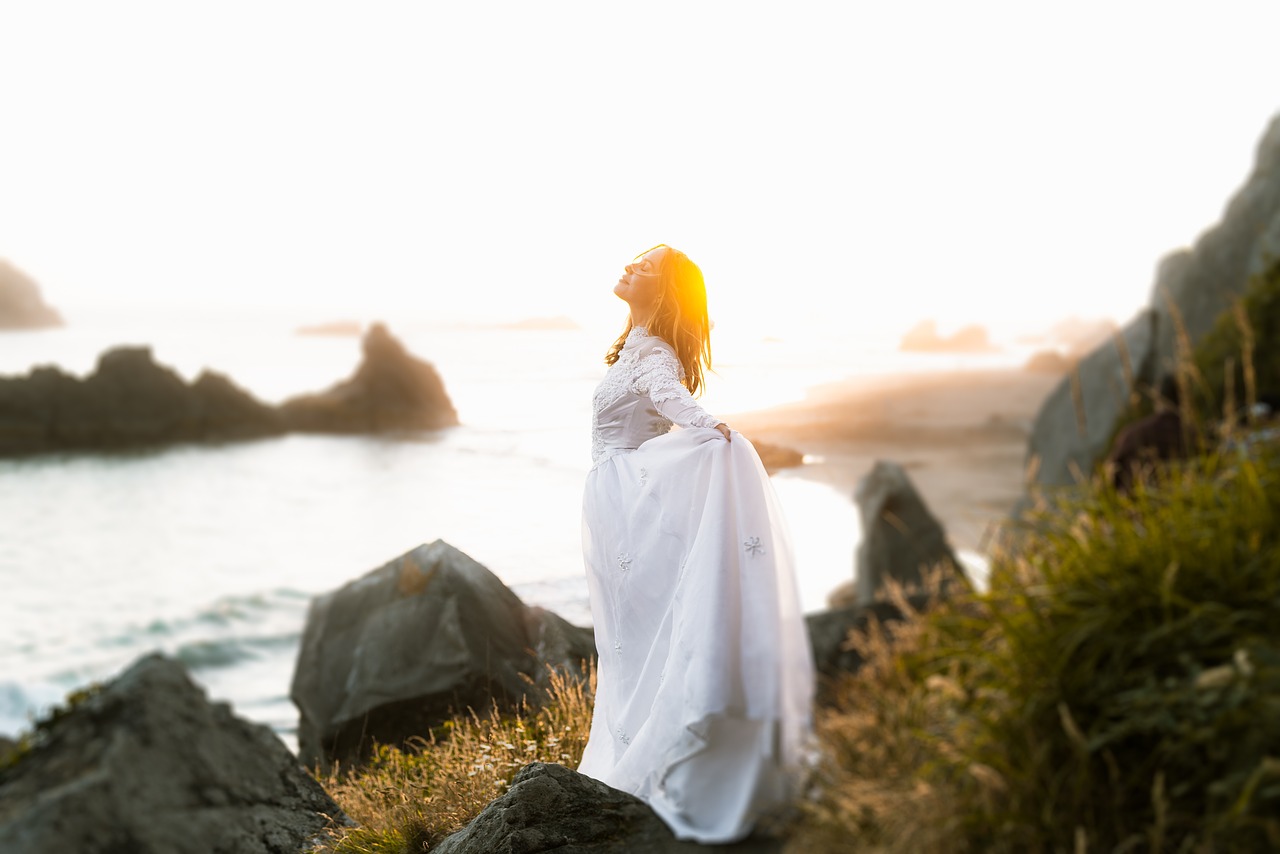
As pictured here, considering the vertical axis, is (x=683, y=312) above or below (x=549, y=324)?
below

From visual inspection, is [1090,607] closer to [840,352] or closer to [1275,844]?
[1275,844]

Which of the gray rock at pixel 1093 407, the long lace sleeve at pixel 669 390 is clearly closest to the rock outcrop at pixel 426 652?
the long lace sleeve at pixel 669 390

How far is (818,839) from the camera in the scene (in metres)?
2.29

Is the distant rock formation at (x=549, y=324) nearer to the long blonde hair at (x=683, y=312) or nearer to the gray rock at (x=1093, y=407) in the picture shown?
the long blonde hair at (x=683, y=312)

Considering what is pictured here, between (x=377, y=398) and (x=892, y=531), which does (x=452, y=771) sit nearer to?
(x=892, y=531)

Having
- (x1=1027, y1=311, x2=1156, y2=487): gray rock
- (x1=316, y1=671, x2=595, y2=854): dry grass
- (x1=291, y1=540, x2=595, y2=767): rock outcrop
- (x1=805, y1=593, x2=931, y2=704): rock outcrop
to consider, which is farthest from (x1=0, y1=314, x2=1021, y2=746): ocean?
(x1=316, y1=671, x2=595, y2=854): dry grass

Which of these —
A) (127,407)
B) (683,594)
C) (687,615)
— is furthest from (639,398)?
(127,407)

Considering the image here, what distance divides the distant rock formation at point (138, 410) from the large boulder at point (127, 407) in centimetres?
4

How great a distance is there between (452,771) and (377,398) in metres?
23.2

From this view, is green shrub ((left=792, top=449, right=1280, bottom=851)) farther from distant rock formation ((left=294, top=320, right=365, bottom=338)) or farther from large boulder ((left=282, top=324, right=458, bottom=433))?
distant rock formation ((left=294, top=320, right=365, bottom=338))

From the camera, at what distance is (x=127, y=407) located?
32312 mm

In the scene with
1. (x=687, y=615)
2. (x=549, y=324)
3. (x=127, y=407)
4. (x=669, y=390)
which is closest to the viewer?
(x=687, y=615)

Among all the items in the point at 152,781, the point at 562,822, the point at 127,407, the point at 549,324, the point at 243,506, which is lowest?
the point at 243,506

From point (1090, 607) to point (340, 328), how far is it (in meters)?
27.3
